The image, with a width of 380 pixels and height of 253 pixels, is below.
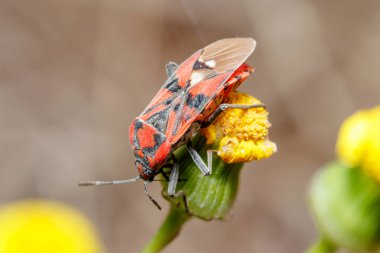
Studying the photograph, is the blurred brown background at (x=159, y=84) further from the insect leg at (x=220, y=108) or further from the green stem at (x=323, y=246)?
the insect leg at (x=220, y=108)

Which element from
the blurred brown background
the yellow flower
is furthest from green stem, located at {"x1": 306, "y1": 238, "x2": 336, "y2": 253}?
the blurred brown background

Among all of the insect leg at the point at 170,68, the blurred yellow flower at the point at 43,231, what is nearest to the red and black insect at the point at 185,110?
the insect leg at the point at 170,68

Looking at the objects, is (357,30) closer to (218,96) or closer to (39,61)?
(39,61)

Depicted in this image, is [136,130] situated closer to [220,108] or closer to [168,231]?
[220,108]

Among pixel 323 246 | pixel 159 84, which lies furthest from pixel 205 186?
pixel 159 84

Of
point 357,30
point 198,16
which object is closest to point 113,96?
point 198,16

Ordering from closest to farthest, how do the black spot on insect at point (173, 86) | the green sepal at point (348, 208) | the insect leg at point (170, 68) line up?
the black spot on insect at point (173, 86)
the green sepal at point (348, 208)
the insect leg at point (170, 68)

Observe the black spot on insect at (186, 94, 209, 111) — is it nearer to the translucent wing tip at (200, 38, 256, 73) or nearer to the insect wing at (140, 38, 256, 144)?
the insect wing at (140, 38, 256, 144)
